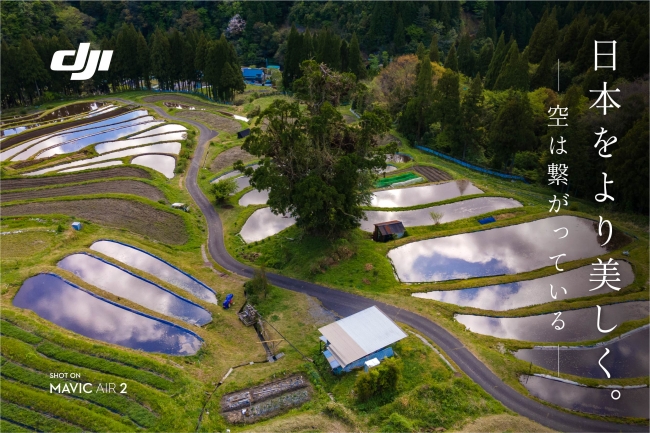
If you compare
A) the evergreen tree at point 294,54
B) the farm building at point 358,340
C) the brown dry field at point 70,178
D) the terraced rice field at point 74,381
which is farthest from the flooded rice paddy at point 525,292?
the evergreen tree at point 294,54

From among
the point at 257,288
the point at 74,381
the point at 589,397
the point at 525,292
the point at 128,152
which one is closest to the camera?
the point at 74,381

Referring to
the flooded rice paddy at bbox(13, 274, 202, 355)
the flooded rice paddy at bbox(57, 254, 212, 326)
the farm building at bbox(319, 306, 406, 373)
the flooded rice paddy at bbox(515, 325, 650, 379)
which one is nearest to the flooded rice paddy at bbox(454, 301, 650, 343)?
the flooded rice paddy at bbox(515, 325, 650, 379)

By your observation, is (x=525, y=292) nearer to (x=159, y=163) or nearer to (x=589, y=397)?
(x=589, y=397)

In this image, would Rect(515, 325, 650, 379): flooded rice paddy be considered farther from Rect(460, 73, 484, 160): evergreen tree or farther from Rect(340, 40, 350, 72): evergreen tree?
Rect(340, 40, 350, 72): evergreen tree

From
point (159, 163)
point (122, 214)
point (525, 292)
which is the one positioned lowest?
point (525, 292)

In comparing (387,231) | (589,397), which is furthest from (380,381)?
(387,231)

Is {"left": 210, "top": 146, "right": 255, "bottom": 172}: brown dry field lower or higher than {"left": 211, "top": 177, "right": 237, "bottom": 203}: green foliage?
higher

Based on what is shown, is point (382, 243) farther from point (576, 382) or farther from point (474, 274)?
point (576, 382)

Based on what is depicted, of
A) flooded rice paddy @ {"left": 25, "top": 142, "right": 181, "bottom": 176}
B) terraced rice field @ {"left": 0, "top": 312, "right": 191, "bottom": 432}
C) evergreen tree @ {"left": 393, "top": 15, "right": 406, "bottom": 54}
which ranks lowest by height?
terraced rice field @ {"left": 0, "top": 312, "right": 191, "bottom": 432}
